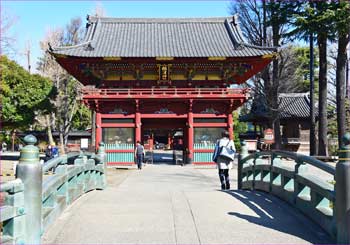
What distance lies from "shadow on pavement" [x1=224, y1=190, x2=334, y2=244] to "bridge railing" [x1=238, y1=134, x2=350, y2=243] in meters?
0.11

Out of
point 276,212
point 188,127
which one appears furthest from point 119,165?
point 276,212

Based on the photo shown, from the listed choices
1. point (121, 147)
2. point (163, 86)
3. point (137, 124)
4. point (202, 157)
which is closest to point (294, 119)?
point (202, 157)

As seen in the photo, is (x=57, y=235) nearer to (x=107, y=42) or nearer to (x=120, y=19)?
(x=107, y=42)

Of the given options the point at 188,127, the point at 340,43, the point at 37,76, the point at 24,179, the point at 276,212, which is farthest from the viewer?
the point at 37,76

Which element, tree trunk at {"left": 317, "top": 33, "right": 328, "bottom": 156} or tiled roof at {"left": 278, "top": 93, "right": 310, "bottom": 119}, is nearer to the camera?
tree trunk at {"left": 317, "top": 33, "right": 328, "bottom": 156}

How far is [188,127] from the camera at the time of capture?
24672mm

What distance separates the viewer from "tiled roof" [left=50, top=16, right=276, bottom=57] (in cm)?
2455

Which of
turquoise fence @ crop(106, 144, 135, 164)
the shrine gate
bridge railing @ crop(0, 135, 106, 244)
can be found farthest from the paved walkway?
the shrine gate

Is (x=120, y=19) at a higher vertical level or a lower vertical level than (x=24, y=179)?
higher

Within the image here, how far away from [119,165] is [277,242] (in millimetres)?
19572

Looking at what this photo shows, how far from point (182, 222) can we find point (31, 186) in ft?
8.03

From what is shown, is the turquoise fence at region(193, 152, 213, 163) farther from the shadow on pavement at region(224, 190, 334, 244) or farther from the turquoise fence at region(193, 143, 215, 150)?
the shadow on pavement at region(224, 190, 334, 244)

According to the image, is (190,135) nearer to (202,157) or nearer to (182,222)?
(202,157)

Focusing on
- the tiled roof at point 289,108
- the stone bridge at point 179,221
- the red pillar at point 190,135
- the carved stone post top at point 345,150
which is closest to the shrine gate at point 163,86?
the red pillar at point 190,135
